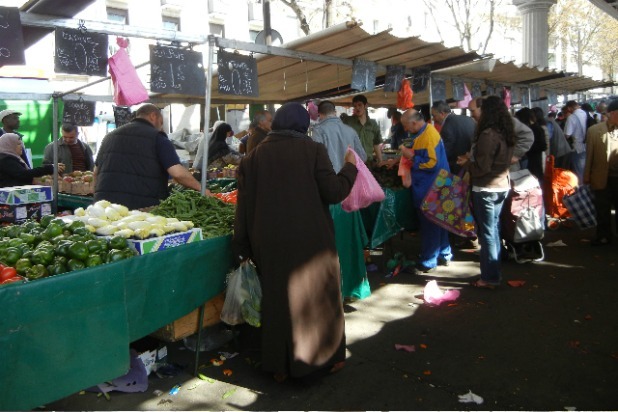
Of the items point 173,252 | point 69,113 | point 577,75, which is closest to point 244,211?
point 173,252

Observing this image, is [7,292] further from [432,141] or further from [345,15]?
[345,15]

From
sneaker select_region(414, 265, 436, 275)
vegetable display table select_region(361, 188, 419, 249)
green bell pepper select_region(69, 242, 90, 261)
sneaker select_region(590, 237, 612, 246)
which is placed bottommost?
sneaker select_region(414, 265, 436, 275)

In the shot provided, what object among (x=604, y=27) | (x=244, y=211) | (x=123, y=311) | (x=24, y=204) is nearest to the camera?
(x=123, y=311)

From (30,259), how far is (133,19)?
23758 mm

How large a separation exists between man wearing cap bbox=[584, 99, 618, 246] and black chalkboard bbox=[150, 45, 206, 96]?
524cm

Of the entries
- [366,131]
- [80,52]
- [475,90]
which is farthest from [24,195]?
[475,90]

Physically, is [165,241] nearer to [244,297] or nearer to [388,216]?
[244,297]

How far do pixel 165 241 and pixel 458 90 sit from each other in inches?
286

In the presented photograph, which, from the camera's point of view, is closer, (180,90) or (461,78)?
(180,90)

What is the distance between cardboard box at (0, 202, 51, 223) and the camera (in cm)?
517

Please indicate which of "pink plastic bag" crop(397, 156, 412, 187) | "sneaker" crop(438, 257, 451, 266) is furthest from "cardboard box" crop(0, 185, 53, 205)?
"sneaker" crop(438, 257, 451, 266)

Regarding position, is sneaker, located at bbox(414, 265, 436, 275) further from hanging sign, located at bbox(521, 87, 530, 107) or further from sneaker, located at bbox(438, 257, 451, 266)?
hanging sign, located at bbox(521, 87, 530, 107)

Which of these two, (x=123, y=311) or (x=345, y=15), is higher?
(x=345, y=15)

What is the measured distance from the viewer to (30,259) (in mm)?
2963
